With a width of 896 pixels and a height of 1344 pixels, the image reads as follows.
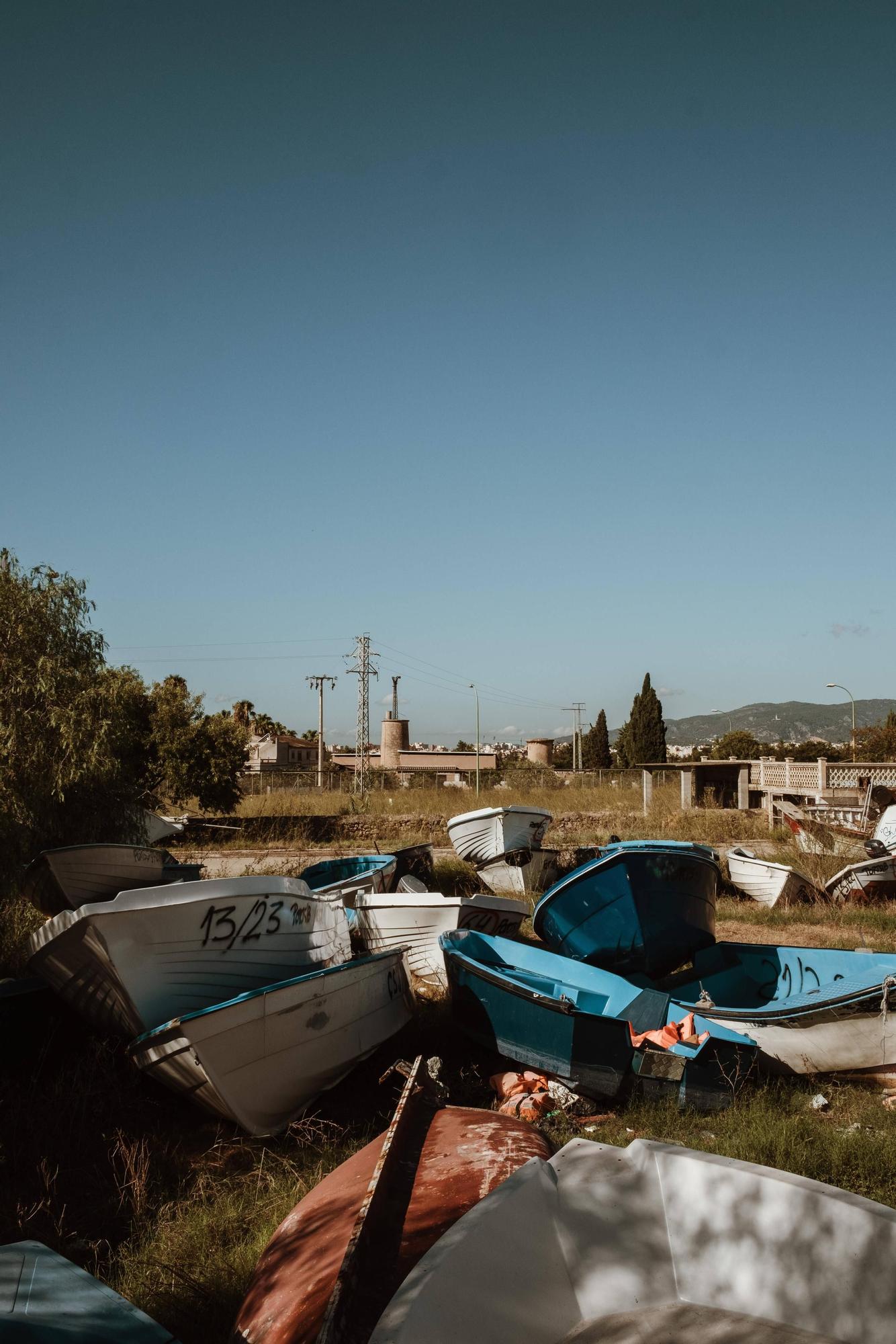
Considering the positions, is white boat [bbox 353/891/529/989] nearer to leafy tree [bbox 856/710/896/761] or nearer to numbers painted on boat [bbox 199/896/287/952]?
numbers painted on boat [bbox 199/896/287/952]

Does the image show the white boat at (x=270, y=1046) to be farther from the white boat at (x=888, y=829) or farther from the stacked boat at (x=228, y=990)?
the white boat at (x=888, y=829)

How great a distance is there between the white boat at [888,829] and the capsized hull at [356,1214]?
513 inches

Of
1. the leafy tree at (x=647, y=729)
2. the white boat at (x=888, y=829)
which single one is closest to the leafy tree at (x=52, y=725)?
the white boat at (x=888, y=829)

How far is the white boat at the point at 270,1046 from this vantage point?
209 inches

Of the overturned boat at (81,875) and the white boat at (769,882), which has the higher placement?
the overturned boat at (81,875)

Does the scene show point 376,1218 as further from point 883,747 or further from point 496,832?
point 883,747

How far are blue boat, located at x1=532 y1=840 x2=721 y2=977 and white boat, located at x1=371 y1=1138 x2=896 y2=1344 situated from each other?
6.21 metres

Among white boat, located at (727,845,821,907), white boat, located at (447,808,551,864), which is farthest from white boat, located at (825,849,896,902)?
white boat, located at (447,808,551,864)

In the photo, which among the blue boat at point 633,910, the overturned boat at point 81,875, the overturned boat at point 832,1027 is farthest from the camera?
the overturned boat at point 81,875

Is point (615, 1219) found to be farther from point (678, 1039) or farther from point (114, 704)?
point (114, 704)

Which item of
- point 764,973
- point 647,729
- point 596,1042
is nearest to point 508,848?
point 764,973

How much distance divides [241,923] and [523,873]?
9648 mm

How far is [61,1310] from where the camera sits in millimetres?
2455

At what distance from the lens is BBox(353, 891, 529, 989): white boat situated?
364 inches
